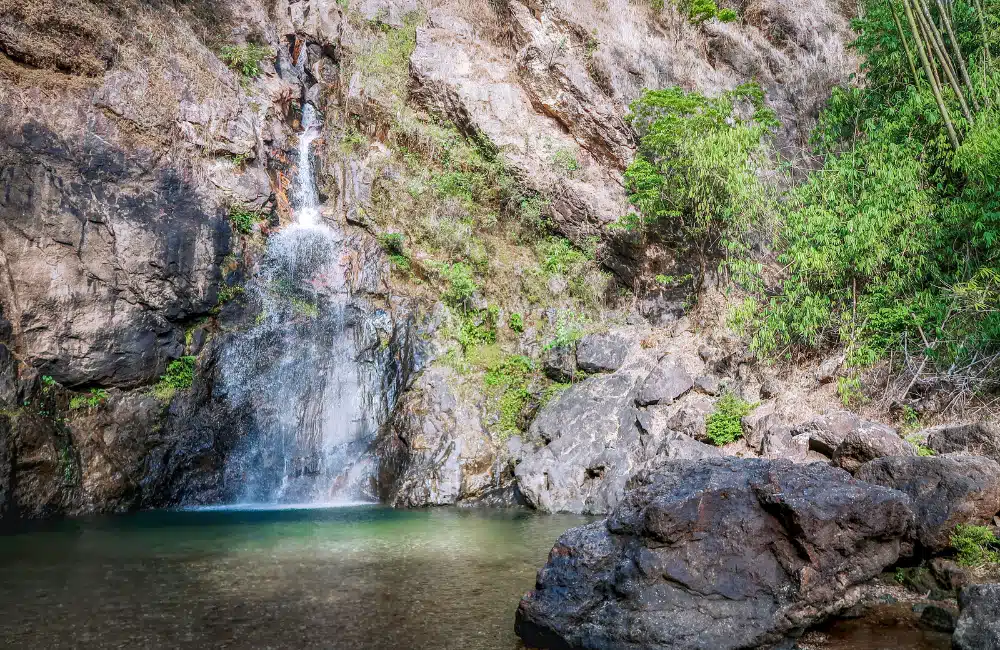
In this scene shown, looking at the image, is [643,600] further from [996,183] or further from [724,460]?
[996,183]

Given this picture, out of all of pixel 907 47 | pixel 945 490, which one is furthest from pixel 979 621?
pixel 907 47

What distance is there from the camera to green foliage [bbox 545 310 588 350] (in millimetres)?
13680

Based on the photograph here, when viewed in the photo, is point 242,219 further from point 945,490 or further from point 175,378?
point 945,490

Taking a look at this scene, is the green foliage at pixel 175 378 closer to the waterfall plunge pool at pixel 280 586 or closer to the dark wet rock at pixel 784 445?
the waterfall plunge pool at pixel 280 586

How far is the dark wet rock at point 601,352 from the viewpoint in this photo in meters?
13.0

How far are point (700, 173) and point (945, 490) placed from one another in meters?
8.89

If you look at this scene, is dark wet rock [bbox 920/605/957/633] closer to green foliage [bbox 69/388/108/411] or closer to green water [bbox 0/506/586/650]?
green water [bbox 0/506/586/650]

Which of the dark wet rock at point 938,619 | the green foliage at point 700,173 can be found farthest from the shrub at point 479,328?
the dark wet rock at point 938,619

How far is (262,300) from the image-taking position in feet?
47.2

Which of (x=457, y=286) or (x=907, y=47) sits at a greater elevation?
(x=907, y=47)

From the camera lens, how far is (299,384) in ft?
43.8

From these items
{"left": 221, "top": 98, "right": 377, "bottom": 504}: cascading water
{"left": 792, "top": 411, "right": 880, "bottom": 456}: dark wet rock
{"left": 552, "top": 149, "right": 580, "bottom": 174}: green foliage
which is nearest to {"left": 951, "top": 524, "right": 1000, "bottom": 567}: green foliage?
{"left": 792, "top": 411, "right": 880, "bottom": 456}: dark wet rock

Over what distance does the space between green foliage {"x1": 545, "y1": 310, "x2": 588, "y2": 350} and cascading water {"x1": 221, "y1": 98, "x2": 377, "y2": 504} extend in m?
4.21

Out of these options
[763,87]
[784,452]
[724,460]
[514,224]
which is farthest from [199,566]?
[763,87]
